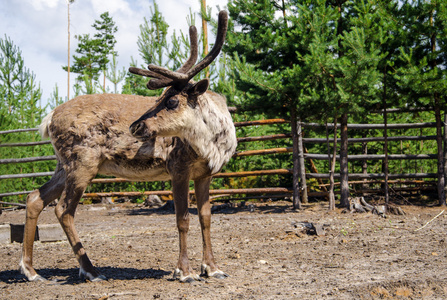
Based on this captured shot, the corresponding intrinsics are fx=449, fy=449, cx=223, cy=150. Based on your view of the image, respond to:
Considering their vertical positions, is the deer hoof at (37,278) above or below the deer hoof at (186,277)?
below

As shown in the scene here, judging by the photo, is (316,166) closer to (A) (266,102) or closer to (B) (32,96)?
(A) (266,102)

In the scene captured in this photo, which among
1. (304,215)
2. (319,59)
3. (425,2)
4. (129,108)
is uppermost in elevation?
(425,2)

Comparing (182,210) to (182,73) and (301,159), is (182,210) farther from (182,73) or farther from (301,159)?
(301,159)

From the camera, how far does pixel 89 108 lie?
476 centimetres

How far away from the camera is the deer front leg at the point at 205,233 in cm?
445

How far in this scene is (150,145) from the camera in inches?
183

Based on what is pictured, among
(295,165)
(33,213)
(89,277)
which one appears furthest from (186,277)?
(295,165)

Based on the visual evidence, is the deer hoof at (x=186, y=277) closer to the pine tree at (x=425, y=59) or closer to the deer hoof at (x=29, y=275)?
the deer hoof at (x=29, y=275)

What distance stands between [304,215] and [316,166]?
324cm

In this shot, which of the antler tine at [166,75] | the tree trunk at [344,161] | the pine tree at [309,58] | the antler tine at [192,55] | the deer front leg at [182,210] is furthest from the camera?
the tree trunk at [344,161]

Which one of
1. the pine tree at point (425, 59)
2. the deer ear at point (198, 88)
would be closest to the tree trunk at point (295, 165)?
the pine tree at point (425, 59)

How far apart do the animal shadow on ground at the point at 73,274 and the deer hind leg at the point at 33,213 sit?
0.11 metres

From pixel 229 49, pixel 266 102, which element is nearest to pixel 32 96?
pixel 229 49

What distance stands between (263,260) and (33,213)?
254 centimetres
